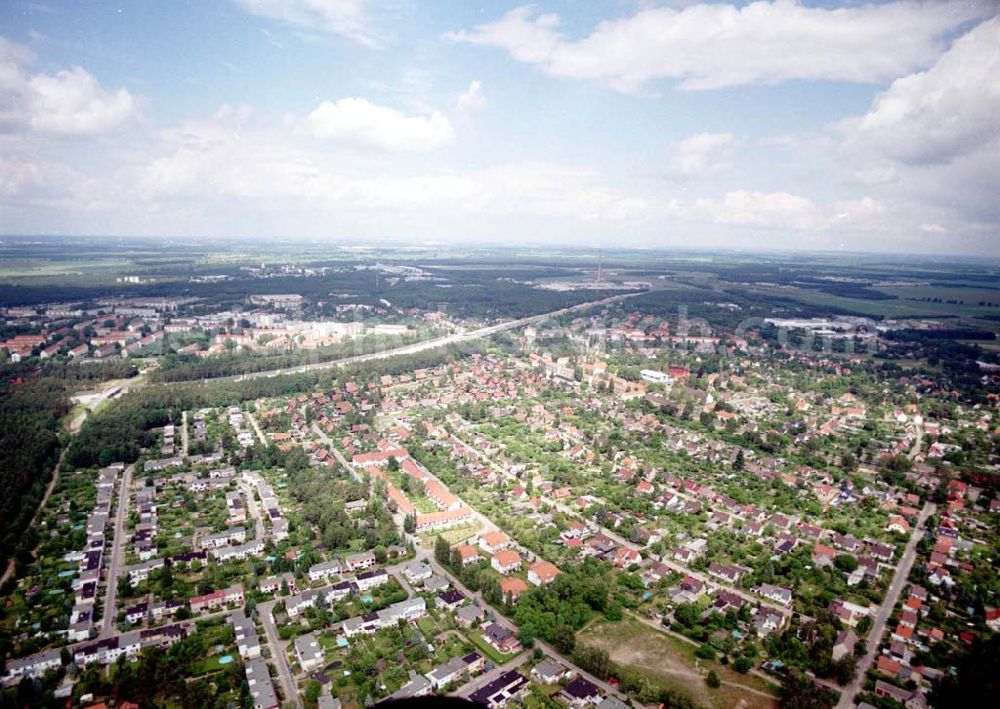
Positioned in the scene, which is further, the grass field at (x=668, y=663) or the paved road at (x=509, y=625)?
the paved road at (x=509, y=625)

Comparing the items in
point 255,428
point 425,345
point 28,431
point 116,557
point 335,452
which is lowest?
point 116,557

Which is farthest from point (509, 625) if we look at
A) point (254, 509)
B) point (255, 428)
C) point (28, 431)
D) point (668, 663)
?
point (28, 431)

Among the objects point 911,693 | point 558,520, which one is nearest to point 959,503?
point 911,693

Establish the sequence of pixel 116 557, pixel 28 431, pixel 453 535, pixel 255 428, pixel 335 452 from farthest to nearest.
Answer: pixel 255 428 → pixel 335 452 → pixel 28 431 → pixel 453 535 → pixel 116 557

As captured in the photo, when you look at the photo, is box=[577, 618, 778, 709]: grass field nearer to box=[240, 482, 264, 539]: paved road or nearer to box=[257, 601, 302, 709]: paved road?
box=[257, 601, 302, 709]: paved road

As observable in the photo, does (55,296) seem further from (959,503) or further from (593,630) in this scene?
(959,503)

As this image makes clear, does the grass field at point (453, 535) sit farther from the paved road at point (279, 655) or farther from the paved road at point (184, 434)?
the paved road at point (184, 434)

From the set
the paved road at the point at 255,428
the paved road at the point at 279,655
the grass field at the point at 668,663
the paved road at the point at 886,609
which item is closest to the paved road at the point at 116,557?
the paved road at the point at 279,655

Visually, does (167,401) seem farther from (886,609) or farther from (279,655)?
(886,609)
